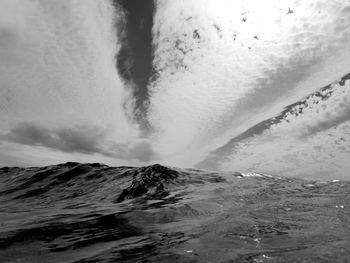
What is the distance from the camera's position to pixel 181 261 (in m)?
4.15

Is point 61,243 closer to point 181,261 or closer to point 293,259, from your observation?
point 181,261

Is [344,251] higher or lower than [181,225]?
lower

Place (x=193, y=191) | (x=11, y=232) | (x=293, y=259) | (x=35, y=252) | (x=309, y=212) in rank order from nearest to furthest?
(x=293, y=259), (x=35, y=252), (x=11, y=232), (x=309, y=212), (x=193, y=191)

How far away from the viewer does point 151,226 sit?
6.61 metres

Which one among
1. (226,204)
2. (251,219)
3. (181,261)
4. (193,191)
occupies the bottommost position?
(181,261)

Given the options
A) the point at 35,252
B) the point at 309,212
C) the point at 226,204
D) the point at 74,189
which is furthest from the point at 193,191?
the point at 35,252

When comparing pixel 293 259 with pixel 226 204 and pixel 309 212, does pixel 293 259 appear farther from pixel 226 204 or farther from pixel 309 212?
pixel 226 204

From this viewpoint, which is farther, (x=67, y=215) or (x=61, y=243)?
(x=67, y=215)

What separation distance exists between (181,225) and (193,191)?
18.2ft

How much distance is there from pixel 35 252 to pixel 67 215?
3.28 m

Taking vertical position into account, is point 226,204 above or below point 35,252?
above

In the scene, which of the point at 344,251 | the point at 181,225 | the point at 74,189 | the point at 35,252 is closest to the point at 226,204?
the point at 181,225

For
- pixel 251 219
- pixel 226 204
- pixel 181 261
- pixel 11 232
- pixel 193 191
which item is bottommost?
pixel 181 261

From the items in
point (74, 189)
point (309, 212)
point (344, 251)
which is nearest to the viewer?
point (344, 251)
